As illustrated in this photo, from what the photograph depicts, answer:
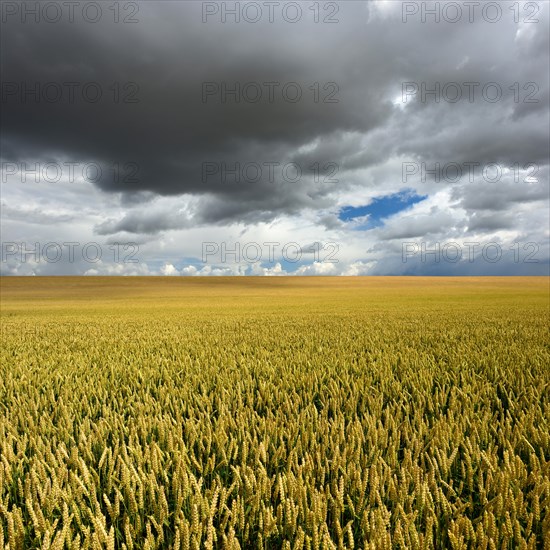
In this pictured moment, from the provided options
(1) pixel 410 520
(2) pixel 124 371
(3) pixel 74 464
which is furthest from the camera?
(2) pixel 124 371

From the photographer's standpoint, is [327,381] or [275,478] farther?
[327,381]

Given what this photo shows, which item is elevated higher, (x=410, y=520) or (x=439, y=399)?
(x=410, y=520)

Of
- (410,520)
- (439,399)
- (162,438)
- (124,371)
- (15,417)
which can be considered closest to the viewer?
(410,520)

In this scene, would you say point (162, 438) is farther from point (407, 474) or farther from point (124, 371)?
point (124, 371)

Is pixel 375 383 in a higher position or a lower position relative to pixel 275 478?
lower

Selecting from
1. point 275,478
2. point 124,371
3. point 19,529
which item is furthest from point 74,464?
point 124,371

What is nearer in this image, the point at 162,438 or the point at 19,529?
the point at 19,529

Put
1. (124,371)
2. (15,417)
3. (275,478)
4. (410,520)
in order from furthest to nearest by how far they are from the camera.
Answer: (124,371) → (15,417) → (275,478) → (410,520)

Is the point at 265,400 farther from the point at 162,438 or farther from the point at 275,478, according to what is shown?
the point at 275,478

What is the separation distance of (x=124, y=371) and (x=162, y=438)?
293cm

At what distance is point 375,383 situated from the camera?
4.84 metres

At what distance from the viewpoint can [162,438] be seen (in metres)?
2.88

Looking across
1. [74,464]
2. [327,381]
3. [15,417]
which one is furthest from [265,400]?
[15,417]

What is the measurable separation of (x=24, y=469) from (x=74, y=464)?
1.55 ft
